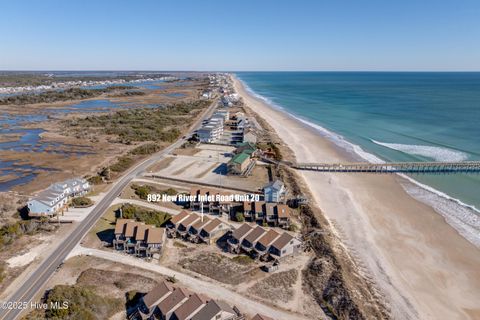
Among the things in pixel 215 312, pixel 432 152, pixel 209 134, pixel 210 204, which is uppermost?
pixel 209 134

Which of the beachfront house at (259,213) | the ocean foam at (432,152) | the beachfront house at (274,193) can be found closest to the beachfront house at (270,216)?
the beachfront house at (259,213)

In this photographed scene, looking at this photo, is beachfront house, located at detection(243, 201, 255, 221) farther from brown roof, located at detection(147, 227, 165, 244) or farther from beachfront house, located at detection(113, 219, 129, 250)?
beachfront house, located at detection(113, 219, 129, 250)

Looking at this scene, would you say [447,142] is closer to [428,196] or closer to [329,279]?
[428,196]

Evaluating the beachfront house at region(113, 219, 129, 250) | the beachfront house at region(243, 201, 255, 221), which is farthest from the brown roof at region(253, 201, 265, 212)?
the beachfront house at region(113, 219, 129, 250)

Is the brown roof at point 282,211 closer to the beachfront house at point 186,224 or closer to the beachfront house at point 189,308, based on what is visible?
the beachfront house at point 186,224

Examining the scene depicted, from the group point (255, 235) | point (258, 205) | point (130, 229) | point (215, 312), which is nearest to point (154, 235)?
point (130, 229)

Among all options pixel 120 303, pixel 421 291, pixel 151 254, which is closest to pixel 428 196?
pixel 421 291

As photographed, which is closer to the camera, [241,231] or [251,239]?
[251,239]

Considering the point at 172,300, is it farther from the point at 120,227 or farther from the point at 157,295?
the point at 120,227
